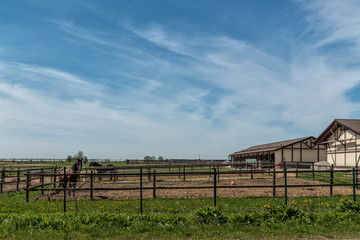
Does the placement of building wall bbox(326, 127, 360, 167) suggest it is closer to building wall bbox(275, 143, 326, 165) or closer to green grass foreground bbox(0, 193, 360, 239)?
building wall bbox(275, 143, 326, 165)

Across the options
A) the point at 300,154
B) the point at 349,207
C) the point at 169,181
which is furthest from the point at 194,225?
the point at 300,154

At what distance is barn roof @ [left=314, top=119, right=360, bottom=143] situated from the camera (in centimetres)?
3019

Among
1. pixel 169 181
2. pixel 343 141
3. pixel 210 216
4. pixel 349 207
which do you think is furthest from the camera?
pixel 343 141

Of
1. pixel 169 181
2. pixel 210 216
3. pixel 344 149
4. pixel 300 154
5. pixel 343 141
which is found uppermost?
pixel 343 141

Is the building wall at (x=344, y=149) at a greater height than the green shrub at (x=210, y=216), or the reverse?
the building wall at (x=344, y=149)

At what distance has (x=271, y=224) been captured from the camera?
27.9ft

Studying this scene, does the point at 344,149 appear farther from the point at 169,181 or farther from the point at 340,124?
the point at 169,181

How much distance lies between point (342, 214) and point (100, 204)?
8761 millimetres

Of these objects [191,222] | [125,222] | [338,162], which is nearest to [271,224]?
[191,222]

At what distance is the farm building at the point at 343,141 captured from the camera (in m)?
29.7

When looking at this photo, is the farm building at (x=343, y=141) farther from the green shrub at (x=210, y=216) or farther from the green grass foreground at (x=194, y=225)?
the green shrub at (x=210, y=216)

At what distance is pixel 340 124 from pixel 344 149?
260cm

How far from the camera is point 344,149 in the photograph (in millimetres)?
31828

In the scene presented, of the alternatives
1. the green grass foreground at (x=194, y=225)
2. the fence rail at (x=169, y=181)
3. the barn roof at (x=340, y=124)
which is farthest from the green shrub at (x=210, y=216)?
the barn roof at (x=340, y=124)
